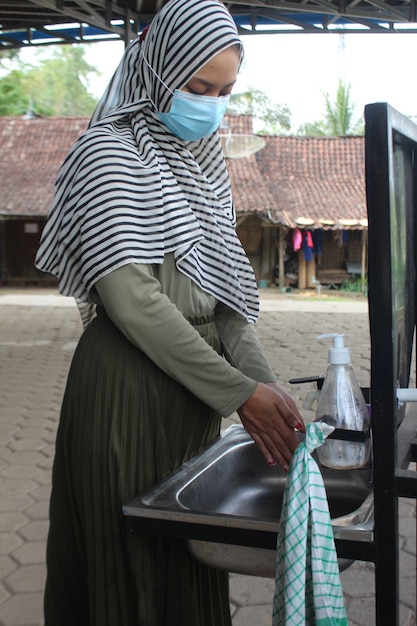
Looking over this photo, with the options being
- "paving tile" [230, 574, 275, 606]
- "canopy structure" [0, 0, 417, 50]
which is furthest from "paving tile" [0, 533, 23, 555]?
"canopy structure" [0, 0, 417, 50]

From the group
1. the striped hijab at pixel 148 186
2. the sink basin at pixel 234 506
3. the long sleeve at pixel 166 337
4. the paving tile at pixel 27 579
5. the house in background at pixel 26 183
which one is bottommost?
the paving tile at pixel 27 579

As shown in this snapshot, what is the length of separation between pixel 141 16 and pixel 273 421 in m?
7.25

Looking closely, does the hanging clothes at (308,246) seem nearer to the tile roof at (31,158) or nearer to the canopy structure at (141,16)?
the tile roof at (31,158)

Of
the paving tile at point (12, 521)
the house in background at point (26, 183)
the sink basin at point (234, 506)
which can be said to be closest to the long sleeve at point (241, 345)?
the sink basin at point (234, 506)

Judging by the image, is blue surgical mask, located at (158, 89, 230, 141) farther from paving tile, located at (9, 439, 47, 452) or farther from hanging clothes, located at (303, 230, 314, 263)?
hanging clothes, located at (303, 230, 314, 263)

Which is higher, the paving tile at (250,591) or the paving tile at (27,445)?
the paving tile at (27,445)

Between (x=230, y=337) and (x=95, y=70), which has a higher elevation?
(x=95, y=70)

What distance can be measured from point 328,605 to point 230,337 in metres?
0.68

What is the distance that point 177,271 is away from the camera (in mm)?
1403

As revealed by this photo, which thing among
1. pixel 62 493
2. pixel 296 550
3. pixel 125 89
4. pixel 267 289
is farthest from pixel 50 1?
pixel 267 289

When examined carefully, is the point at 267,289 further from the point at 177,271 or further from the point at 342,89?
the point at 177,271

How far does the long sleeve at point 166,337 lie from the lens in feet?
4.20

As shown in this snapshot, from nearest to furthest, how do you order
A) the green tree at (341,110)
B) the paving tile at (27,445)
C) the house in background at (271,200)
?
the paving tile at (27,445) < the house in background at (271,200) < the green tree at (341,110)

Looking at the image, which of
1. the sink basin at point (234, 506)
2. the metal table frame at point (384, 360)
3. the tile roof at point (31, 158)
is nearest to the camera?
the metal table frame at point (384, 360)
